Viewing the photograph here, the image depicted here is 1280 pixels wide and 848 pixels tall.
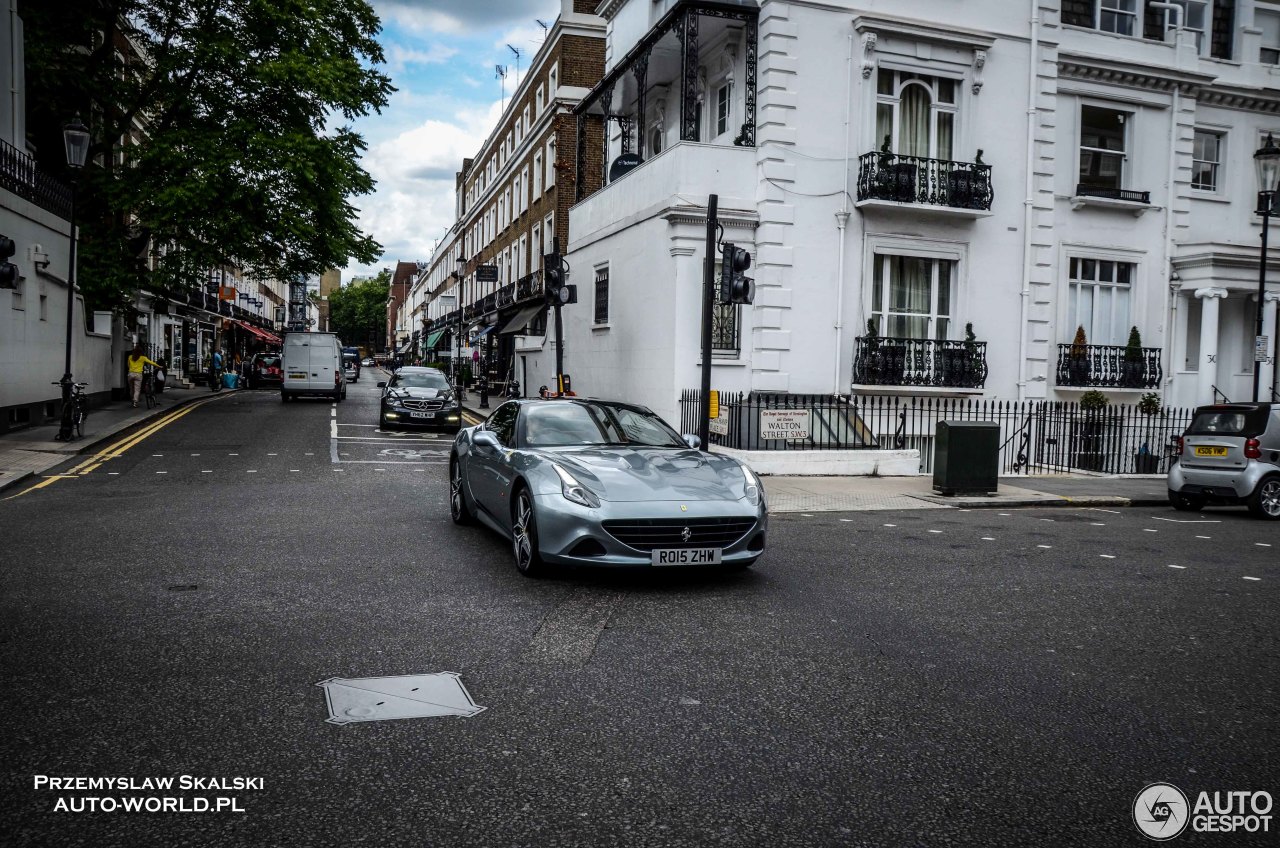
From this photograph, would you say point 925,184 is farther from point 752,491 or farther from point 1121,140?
point 752,491

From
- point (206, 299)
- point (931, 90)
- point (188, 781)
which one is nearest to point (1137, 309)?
point (931, 90)

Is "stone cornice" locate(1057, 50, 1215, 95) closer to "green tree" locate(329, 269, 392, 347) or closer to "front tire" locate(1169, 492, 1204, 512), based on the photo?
"front tire" locate(1169, 492, 1204, 512)

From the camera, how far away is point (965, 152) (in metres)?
20.3

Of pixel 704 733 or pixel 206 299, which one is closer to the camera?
pixel 704 733

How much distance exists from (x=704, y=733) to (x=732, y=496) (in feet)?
10.9

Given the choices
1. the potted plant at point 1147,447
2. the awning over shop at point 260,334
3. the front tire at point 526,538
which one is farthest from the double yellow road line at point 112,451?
the awning over shop at point 260,334

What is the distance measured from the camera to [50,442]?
17.2 meters

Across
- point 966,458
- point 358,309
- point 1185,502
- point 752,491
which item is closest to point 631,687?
point 752,491

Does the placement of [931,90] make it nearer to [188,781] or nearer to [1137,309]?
[1137,309]

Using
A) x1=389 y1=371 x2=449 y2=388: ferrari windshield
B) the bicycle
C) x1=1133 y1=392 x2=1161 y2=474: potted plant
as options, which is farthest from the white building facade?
the bicycle

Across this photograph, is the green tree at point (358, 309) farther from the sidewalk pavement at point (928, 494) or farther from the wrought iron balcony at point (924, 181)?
the sidewalk pavement at point (928, 494)

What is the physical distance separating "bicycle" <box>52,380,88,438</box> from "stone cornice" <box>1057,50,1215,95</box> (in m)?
21.6

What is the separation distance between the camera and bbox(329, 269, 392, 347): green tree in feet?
545

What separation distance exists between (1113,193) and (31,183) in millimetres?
23927
